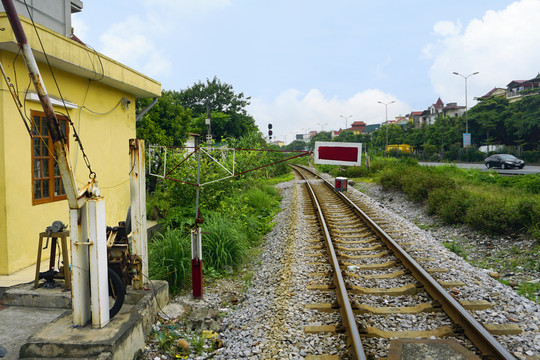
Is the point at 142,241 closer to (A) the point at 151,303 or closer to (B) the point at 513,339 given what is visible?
(A) the point at 151,303

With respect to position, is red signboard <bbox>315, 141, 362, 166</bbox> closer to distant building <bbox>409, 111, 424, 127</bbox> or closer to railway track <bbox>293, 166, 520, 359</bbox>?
railway track <bbox>293, 166, 520, 359</bbox>

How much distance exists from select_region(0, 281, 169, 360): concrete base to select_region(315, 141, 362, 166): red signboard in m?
2.92

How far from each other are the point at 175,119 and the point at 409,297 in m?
12.5

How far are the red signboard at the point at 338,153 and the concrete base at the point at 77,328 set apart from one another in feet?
9.57

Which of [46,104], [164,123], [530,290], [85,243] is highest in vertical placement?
[164,123]

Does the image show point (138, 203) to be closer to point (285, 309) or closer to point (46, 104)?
point (46, 104)

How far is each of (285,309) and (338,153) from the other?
2258mm

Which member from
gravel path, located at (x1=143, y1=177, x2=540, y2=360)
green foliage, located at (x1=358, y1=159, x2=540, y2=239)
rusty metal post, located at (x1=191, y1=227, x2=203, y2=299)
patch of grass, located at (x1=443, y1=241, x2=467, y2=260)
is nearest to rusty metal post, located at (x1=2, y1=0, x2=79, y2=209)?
gravel path, located at (x1=143, y1=177, x2=540, y2=360)

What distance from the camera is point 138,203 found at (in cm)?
489

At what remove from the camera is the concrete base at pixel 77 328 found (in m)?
3.46

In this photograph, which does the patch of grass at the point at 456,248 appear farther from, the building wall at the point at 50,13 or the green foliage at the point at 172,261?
the building wall at the point at 50,13

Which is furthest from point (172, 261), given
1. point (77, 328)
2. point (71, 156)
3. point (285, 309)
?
point (71, 156)

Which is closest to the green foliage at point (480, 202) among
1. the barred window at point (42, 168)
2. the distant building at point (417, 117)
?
the barred window at point (42, 168)

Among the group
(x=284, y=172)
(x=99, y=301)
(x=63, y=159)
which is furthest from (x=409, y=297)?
(x=284, y=172)
